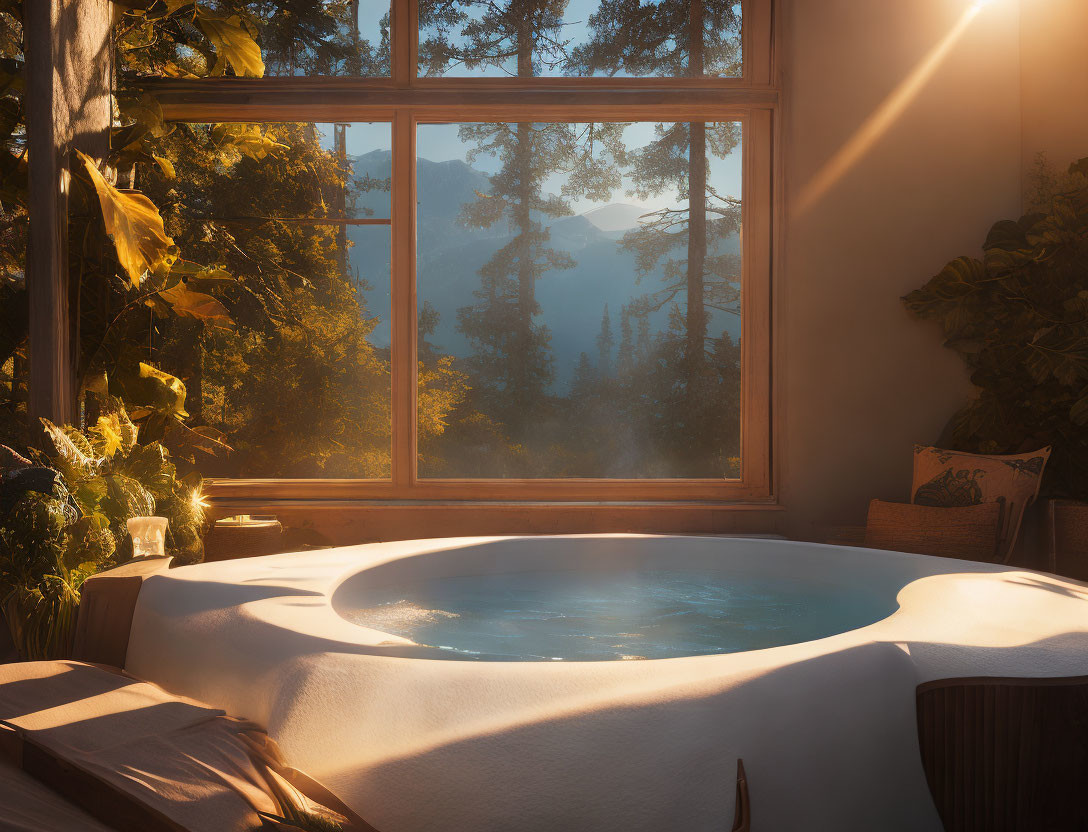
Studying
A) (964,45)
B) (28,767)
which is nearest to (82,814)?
(28,767)

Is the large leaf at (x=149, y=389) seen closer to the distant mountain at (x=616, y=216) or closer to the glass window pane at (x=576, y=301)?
the glass window pane at (x=576, y=301)

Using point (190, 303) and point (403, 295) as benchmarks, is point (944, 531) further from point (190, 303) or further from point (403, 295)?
point (190, 303)

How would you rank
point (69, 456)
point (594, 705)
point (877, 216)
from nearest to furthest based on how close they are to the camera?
1. point (594, 705)
2. point (69, 456)
3. point (877, 216)

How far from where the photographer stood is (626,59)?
11.8 ft

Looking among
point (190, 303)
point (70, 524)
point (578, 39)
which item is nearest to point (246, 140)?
point (190, 303)

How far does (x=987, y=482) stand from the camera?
270cm

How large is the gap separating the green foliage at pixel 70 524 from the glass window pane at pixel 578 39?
2096 millimetres

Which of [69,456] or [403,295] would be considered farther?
[403,295]

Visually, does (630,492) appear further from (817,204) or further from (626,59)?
(626,59)

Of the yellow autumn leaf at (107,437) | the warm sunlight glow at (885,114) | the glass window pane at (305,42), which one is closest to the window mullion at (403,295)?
the glass window pane at (305,42)

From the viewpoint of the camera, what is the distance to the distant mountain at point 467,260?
360 cm

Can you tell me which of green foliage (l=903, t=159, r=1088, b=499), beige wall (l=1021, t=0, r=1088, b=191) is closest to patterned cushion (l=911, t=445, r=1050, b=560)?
green foliage (l=903, t=159, r=1088, b=499)

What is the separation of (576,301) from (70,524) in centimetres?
221

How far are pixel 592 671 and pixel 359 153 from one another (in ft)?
10.1
